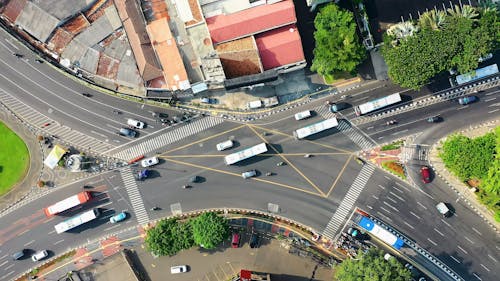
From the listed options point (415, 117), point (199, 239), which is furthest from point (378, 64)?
point (199, 239)

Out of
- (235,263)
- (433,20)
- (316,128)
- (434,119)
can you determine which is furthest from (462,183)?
(235,263)

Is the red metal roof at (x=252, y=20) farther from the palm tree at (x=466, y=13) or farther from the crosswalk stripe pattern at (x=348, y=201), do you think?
the crosswalk stripe pattern at (x=348, y=201)

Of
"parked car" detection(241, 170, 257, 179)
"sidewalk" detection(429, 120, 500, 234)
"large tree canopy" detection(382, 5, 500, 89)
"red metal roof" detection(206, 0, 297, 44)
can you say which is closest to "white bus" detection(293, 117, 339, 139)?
"parked car" detection(241, 170, 257, 179)

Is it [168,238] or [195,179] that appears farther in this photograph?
[195,179]

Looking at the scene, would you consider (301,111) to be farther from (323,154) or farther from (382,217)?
(382,217)

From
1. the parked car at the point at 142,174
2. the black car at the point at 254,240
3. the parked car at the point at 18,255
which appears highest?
the parked car at the point at 142,174

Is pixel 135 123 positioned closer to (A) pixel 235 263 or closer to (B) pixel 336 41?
(A) pixel 235 263

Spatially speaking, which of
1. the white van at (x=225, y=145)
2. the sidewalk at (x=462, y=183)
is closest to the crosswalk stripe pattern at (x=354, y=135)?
the sidewalk at (x=462, y=183)
